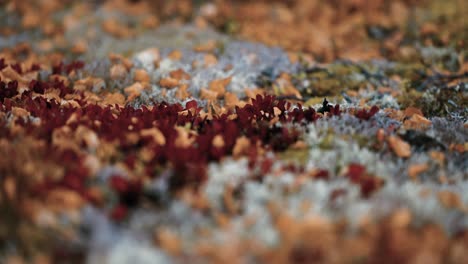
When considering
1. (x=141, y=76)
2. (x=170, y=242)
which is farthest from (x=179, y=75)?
(x=170, y=242)

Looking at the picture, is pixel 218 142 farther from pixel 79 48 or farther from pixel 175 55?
pixel 79 48

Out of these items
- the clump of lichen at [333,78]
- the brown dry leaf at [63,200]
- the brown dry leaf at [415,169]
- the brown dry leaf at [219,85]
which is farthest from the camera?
the clump of lichen at [333,78]

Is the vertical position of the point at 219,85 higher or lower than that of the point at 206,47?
lower

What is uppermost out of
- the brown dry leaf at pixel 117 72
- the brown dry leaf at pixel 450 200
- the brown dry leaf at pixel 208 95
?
the brown dry leaf at pixel 117 72

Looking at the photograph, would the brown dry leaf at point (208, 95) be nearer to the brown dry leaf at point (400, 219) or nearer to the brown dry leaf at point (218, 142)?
the brown dry leaf at point (218, 142)

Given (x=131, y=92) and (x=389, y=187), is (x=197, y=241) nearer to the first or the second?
(x=389, y=187)

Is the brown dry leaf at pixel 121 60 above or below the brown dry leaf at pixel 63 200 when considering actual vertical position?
above

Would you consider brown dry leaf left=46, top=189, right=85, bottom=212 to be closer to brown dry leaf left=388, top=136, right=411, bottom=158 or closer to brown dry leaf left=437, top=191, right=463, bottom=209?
brown dry leaf left=437, top=191, right=463, bottom=209

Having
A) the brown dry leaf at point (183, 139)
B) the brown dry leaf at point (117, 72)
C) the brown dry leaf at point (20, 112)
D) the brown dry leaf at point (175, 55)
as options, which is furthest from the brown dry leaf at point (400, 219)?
the brown dry leaf at point (175, 55)

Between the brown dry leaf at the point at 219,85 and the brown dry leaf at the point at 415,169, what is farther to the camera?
the brown dry leaf at the point at 219,85

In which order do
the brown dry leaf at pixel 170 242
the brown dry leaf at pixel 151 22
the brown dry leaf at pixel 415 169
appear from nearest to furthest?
the brown dry leaf at pixel 170 242, the brown dry leaf at pixel 415 169, the brown dry leaf at pixel 151 22
